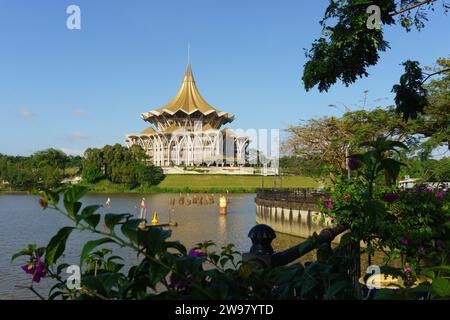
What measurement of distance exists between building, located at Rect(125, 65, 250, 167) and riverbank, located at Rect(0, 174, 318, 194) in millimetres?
14969

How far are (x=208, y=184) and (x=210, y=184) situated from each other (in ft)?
1.27

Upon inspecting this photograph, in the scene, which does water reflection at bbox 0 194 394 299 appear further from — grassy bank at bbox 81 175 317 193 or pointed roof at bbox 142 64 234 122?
pointed roof at bbox 142 64 234 122

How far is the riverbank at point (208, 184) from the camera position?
7400cm

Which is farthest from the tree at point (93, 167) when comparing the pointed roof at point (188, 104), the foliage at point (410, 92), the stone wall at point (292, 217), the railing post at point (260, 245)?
the railing post at point (260, 245)

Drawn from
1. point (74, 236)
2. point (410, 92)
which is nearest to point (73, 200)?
point (410, 92)

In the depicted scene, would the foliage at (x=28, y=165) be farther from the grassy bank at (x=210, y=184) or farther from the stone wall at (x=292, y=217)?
the stone wall at (x=292, y=217)

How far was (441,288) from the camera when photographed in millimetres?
1394

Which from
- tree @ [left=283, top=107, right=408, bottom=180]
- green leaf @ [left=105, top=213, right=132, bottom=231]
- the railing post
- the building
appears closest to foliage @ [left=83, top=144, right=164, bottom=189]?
the building

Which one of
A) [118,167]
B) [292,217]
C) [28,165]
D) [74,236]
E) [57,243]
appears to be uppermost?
[28,165]

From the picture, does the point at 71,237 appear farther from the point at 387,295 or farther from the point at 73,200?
the point at 387,295

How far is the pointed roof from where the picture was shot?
105m

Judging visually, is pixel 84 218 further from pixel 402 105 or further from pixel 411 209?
pixel 402 105
